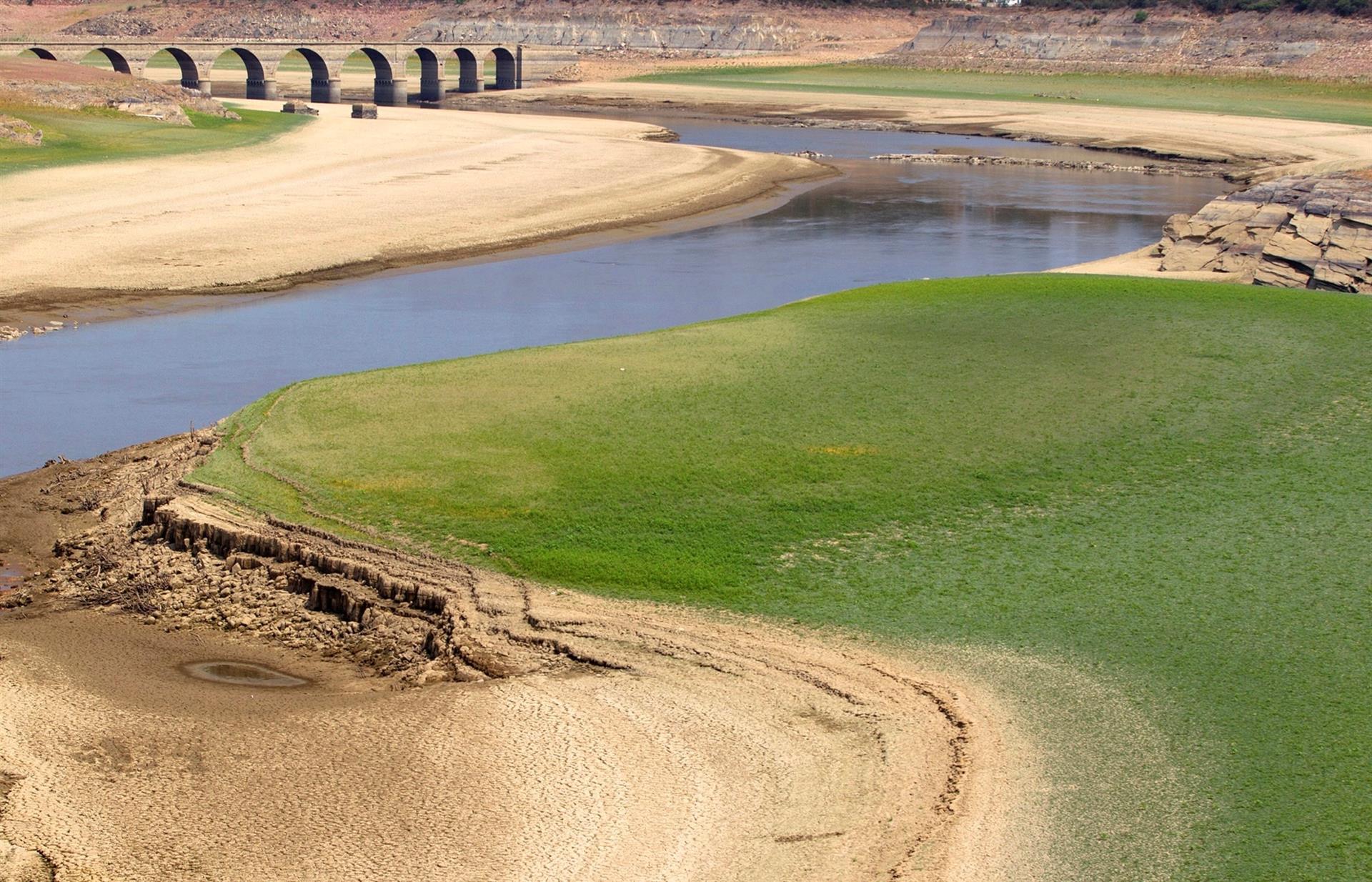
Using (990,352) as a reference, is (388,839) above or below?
below

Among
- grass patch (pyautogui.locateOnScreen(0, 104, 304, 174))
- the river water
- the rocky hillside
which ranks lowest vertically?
the river water

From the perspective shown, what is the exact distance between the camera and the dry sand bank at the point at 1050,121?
51.9 metres

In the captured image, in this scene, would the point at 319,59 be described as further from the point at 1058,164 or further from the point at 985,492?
the point at 985,492

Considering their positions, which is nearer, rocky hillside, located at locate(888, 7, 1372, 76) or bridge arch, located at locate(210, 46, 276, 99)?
bridge arch, located at locate(210, 46, 276, 99)

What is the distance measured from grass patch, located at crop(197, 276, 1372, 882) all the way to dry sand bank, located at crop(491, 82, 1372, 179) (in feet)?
101

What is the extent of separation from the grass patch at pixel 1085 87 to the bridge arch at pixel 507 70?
9.06 m

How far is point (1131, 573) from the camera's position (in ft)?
34.8

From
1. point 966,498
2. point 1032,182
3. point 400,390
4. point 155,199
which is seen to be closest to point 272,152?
point 155,199

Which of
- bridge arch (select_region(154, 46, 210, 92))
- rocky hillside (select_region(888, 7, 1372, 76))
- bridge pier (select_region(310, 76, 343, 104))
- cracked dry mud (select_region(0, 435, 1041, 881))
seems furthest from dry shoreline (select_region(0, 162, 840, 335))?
Answer: rocky hillside (select_region(888, 7, 1372, 76))

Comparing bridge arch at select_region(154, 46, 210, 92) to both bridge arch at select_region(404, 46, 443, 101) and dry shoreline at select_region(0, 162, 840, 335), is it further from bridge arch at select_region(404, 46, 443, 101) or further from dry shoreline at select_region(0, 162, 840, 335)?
dry shoreline at select_region(0, 162, 840, 335)

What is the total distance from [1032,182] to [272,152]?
2412cm

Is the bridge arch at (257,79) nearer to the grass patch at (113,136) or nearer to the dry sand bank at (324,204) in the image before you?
the grass patch at (113,136)

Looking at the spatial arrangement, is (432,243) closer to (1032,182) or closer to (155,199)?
(155,199)

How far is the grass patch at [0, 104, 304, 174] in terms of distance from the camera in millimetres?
37719
